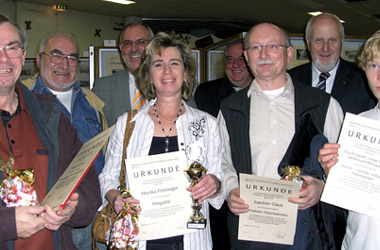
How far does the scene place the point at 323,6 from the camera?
1267 centimetres

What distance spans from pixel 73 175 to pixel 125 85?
2228mm

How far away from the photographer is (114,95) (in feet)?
13.5

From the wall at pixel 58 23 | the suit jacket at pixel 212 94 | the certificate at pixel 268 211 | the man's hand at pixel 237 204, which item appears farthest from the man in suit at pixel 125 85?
the wall at pixel 58 23

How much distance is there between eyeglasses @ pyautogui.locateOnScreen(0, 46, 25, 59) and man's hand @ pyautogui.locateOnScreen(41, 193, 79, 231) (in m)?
0.89

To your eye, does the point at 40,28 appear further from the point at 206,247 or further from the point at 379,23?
the point at 379,23

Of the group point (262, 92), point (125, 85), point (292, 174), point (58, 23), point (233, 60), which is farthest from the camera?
point (58, 23)

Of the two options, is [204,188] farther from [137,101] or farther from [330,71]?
[330,71]

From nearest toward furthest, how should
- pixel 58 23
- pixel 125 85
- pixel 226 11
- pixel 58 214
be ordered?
pixel 58 214 < pixel 125 85 < pixel 58 23 < pixel 226 11

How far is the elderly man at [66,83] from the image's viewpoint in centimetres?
363

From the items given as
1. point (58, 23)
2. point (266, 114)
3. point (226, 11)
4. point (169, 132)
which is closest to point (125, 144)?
point (169, 132)

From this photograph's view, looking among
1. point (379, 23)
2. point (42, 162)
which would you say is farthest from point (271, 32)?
point (379, 23)

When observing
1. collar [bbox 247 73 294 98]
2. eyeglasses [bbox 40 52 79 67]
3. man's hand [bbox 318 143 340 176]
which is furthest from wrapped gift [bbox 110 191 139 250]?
eyeglasses [bbox 40 52 79 67]

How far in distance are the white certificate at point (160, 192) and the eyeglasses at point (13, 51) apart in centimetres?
92

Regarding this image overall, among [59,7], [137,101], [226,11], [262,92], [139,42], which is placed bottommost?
[137,101]
